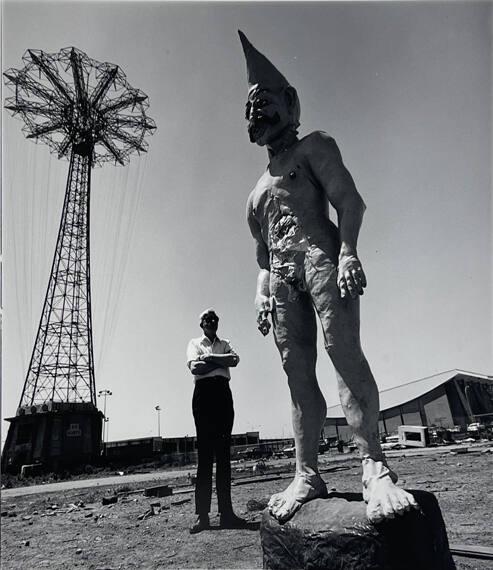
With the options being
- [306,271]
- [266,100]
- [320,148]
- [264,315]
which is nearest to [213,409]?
[264,315]

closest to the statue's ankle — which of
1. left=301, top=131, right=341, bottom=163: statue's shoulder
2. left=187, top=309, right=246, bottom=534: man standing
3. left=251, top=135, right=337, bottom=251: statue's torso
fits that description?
left=251, top=135, right=337, bottom=251: statue's torso

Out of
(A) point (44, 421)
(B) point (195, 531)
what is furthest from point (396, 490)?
(A) point (44, 421)

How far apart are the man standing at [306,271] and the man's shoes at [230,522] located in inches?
60.9

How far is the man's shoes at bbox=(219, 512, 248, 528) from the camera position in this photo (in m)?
3.96

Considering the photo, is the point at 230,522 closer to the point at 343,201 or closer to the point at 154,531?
the point at 154,531

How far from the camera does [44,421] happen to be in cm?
1945

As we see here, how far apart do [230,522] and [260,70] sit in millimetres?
3559

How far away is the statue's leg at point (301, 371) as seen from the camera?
2709mm

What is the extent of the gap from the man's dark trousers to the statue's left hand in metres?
2.07

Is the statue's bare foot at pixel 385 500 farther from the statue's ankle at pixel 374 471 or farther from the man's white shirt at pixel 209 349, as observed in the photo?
the man's white shirt at pixel 209 349

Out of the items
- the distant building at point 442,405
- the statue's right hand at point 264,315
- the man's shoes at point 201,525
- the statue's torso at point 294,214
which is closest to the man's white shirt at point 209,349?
the man's shoes at point 201,525

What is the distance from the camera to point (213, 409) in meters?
4.17

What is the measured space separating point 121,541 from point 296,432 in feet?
6.80

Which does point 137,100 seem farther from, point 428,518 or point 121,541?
point 428,518
